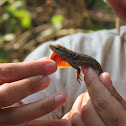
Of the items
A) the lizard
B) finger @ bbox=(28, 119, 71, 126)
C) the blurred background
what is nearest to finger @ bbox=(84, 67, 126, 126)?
the lizard

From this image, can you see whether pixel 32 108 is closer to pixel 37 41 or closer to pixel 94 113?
pixel 94 113

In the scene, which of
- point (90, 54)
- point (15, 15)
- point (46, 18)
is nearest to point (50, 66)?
point (90, 54)

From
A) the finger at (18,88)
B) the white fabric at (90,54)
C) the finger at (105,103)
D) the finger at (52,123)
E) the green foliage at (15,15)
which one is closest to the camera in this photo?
the finger at (18,88)

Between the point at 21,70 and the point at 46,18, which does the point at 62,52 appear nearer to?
the point at 21,70

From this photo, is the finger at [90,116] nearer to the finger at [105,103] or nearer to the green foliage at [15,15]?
the finger at [105,103]

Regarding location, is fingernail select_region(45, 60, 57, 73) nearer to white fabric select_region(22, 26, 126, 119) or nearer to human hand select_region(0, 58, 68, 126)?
human hand select_region(0, 58, 68, 126)

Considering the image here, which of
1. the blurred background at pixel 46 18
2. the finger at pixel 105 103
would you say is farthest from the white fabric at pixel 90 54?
the blurred background at pixel 46 18

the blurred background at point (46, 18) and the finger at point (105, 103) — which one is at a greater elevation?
the blurred background at point (46, 18)
